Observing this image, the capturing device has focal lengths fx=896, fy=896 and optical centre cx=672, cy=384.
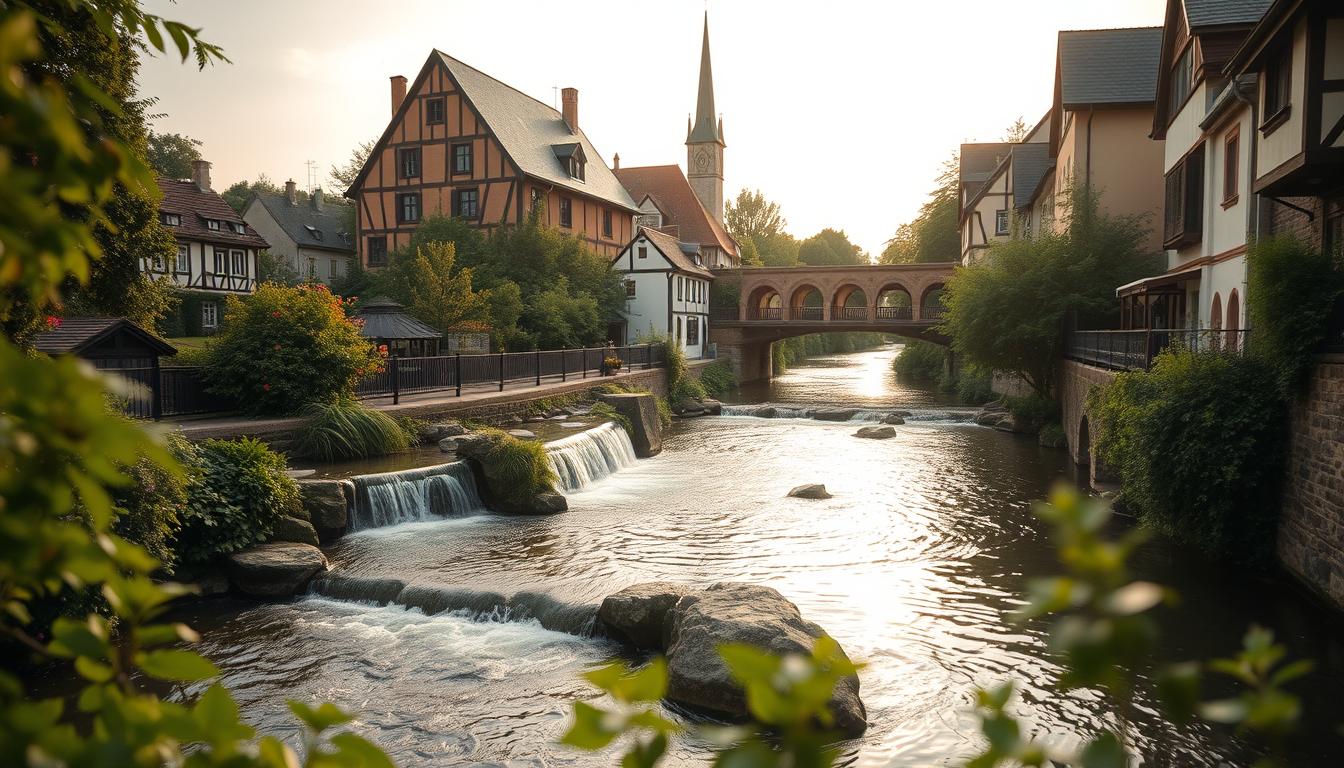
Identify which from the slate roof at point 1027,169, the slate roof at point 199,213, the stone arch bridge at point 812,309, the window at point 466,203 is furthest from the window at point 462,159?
the slate roof at point 1027,169

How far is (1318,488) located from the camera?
1023 cm

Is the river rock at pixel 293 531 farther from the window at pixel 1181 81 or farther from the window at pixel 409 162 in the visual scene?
the window at pixel 409 162

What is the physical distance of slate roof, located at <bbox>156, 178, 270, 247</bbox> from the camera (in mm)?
39156

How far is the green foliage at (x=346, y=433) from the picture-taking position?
52.8 ft

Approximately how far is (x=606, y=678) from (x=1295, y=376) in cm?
1218

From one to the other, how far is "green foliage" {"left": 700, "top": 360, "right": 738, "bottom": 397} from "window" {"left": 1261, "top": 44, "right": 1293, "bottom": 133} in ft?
86.1

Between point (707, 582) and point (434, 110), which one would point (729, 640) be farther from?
point (434, 110)

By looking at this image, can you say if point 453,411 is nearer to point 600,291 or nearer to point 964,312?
point 964,312

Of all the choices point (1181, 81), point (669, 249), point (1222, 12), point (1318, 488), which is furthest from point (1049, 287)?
point (669, 249)

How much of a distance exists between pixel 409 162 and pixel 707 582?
114 feet

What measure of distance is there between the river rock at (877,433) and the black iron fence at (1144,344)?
578 cm

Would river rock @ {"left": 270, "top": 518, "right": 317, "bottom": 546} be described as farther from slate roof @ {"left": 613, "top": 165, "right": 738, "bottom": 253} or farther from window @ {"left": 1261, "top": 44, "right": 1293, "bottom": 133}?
slate roof @ {"left": 613, "top": 165, "right": 738, "bottom": 253}

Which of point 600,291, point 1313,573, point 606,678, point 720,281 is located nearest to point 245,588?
point 606,678

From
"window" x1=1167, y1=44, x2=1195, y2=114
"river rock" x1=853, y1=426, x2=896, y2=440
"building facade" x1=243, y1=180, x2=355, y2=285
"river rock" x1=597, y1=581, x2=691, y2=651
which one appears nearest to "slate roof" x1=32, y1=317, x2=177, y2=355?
"river rock" x1=597, y1=581, x2=691, y2=651
